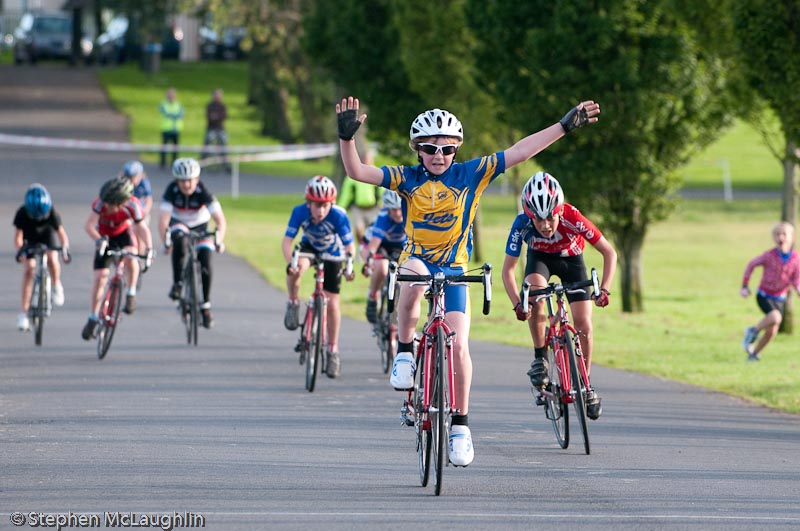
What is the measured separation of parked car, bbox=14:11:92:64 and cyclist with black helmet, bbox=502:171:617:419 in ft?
212

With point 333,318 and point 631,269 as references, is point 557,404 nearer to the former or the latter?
point 333,318

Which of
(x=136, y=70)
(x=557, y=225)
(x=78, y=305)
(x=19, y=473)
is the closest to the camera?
(x=19, y=473)

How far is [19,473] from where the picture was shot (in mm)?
9289

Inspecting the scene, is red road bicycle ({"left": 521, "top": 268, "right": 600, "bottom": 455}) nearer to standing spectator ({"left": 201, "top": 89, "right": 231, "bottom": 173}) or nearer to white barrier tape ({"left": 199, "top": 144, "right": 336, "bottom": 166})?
white barrier tape ({"left": 199, "top": 144, "right": 336, "bottom": 166})

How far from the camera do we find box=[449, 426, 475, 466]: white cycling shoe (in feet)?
28.8

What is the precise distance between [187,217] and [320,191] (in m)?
3.62

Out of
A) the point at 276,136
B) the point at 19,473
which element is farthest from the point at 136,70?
the point at 19,473

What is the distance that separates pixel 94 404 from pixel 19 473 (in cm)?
341

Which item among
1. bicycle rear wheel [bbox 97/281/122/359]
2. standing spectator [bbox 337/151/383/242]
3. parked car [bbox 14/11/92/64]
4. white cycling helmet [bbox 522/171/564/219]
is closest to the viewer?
white cycling helmet [bbox 522/171/564/219]

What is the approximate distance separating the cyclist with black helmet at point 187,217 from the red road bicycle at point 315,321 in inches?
115

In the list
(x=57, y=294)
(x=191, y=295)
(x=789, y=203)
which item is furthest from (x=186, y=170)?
(x=789, y=203)

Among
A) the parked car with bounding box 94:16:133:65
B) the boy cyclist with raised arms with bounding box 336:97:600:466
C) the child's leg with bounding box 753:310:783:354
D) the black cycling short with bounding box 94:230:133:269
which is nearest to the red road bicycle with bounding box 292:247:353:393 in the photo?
the black cycling short with bounding box 94:230:133:269

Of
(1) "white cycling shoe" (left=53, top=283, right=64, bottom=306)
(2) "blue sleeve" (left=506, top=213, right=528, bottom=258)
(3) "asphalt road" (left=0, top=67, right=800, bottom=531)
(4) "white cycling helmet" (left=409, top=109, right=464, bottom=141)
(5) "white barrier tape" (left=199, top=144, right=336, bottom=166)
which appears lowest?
(3) "asphalt road" (left=0, top=67, right=800, bottom=531)

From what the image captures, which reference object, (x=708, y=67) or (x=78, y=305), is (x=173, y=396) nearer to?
(x=78, y=305)
